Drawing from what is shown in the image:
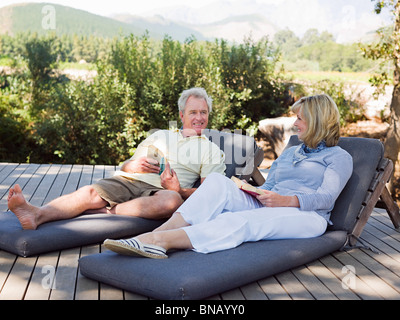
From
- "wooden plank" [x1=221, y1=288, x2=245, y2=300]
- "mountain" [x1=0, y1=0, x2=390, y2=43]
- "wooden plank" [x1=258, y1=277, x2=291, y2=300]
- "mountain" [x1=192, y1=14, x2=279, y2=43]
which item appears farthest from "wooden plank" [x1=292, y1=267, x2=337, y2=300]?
"mountain" [x1=192, y1=14, x2=279, y2=43]

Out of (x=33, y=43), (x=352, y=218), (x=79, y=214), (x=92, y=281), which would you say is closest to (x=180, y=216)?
(x=92, y=281)

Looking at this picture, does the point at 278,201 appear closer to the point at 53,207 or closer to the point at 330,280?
the point at 330,280

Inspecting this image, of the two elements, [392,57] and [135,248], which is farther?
[392,57]

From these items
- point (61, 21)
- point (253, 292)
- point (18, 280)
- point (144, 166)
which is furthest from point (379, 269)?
point (61, 21)

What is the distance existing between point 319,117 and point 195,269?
134 cm

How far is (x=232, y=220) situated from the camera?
2.76 metres

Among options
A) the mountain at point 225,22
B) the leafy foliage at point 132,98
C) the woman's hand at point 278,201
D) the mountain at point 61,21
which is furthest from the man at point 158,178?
the mountain at point 61,21

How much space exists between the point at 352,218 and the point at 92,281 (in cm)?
172

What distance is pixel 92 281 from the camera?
2525 millimetres

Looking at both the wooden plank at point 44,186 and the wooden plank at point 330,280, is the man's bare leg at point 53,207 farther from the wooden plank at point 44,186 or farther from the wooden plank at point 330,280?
the wooden plank at point 330,280

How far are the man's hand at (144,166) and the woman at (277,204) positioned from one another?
633 mm

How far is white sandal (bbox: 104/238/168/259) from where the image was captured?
242 centimetres

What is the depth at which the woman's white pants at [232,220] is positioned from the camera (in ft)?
8.81
